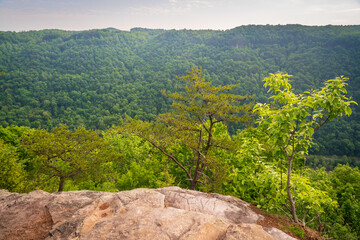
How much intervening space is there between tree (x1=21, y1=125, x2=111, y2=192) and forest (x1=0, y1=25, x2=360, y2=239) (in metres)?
0.08

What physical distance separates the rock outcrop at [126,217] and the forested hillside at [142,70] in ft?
174

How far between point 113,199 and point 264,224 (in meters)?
4.14

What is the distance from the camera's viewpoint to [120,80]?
128500mm

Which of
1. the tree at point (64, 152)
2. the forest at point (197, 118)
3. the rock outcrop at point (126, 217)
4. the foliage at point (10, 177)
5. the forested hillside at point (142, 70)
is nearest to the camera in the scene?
the rock outcrop at point (126, 217)

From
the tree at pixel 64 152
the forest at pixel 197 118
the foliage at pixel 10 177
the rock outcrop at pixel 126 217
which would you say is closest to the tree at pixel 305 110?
the forest at pixel 197 118

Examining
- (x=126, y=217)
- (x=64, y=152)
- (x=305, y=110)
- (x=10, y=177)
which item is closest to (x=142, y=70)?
(x=10, y=177)

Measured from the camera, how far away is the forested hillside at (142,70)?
89.5m

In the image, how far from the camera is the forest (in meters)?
5.70

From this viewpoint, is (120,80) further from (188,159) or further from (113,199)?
(113,199)

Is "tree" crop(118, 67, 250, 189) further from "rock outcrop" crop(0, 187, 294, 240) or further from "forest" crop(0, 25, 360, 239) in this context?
"rock outcrop" crop(0, 187, 294, 240)

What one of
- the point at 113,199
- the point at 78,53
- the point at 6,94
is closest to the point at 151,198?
the point at 113,199

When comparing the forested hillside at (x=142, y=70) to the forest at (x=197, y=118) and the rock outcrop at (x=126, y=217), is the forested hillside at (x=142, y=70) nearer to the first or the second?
the forest at (x=197, y=118)

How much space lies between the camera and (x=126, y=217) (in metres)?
4.58

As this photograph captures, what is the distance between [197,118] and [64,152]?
305 inches
